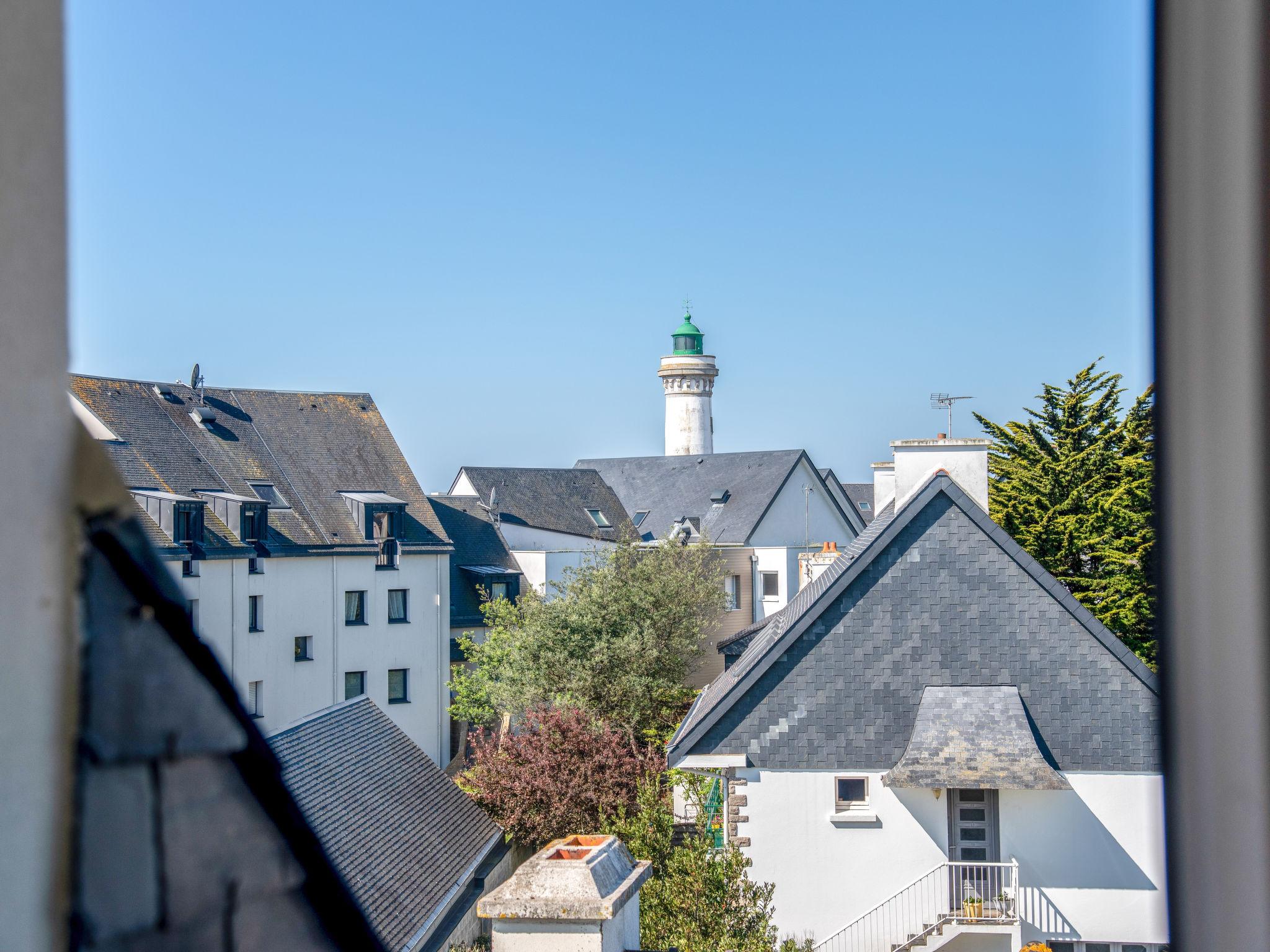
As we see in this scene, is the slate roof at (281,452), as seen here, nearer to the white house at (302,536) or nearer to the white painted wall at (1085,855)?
the white house at (302,536)

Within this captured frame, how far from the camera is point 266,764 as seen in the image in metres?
0.58

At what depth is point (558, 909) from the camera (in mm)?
3852

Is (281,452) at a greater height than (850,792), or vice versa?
(281,452)

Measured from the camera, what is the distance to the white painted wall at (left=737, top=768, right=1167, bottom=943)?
10820 mm

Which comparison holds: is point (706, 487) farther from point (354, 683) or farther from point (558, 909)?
point (558, 909)

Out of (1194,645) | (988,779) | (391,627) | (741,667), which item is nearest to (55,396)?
(1194,645)

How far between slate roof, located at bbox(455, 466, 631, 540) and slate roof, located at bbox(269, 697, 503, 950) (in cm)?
2338

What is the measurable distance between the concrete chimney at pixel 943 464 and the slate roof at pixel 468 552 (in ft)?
59.8

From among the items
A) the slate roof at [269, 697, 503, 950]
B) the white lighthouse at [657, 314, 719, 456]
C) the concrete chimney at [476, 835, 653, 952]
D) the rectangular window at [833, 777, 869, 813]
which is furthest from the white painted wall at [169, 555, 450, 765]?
the white lighthouse at [657, 314, 719, 456]

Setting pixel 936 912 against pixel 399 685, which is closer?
pixel 936 912

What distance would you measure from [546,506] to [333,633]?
50.3 ft

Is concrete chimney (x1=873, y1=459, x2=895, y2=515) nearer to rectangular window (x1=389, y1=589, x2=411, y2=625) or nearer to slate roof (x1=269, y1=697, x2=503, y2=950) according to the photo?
slate roof (x1=269, y1=697, x2=503, y2=950)

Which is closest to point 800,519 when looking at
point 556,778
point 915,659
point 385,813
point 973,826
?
point 556,778

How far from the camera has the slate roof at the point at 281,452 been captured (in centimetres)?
2375
